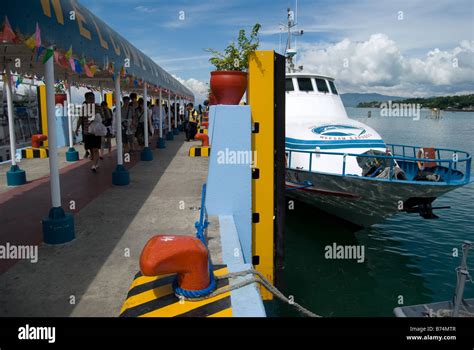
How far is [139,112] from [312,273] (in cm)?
829

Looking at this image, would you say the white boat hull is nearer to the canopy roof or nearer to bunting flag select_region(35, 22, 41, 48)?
the canopy roof

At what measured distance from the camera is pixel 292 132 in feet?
33.0

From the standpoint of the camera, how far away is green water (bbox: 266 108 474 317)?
684cm

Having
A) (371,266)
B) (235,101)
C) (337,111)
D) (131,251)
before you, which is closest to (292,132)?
(337,111)

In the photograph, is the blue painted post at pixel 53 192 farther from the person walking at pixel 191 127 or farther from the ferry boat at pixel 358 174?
the person walking at pixel 191 127

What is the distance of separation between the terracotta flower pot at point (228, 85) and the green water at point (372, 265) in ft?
10.2

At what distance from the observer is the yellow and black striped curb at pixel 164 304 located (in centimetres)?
275

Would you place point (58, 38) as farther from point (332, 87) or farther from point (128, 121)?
point (332, 87)

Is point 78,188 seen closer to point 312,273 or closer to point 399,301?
point 312,273

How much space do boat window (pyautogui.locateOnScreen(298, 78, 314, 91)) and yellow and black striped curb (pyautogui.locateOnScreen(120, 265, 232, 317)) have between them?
1002cm

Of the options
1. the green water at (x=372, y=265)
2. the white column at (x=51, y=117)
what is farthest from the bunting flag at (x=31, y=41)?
the green water at (x=372, y=265)

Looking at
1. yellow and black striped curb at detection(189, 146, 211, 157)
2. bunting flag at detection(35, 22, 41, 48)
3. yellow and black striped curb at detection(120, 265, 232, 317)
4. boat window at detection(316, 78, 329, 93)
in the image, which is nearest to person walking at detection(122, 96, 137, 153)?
yellow and black striped curb at detection(189, 146, 211, 157)

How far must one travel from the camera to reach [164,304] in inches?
112

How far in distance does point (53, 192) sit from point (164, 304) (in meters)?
2.64
